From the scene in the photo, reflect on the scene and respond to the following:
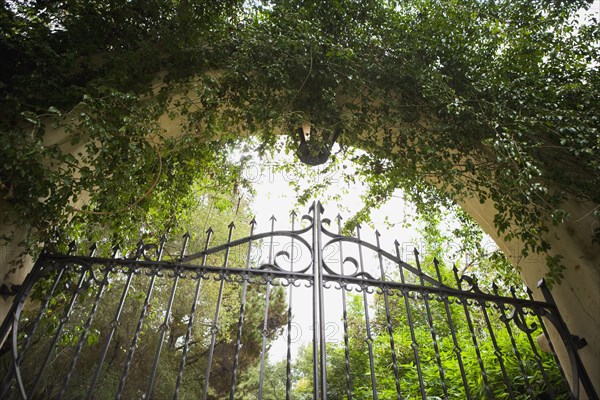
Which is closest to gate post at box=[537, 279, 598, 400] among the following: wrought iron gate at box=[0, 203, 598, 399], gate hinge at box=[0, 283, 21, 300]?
wrought iron gate at box=[0, 203, 598, 399]

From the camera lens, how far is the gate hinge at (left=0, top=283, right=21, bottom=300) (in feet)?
7.25

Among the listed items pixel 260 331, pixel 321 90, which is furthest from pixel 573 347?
pixel 260 331

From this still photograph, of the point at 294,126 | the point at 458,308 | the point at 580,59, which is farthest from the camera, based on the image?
the point at 458,308

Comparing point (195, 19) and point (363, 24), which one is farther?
point (363, 24)

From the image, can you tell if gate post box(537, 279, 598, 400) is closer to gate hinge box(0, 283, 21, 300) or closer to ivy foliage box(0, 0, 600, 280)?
ivy foliage box(0, 0, 600, 280)

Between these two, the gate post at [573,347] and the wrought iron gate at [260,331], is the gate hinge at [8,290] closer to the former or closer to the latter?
the wrought iron gate at [260,331]

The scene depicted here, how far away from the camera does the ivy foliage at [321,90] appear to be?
255 centimetres

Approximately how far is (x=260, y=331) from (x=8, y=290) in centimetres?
686

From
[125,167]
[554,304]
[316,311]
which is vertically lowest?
[316,311]

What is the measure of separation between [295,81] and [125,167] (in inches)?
66.0

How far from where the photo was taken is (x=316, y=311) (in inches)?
90.0

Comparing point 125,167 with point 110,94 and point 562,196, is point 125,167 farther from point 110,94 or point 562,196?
point 562,196

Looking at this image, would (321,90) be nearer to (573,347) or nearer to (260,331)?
(573,347)

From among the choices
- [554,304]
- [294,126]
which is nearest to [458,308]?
[554,304]
